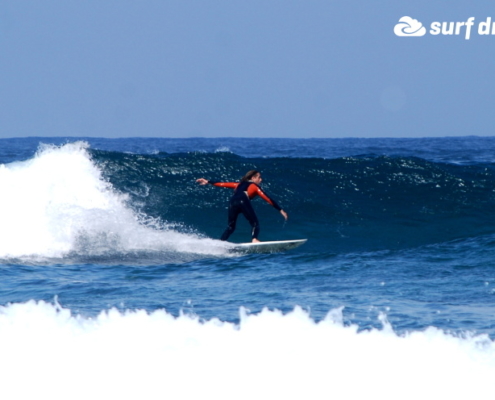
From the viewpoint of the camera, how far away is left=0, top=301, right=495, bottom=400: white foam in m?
5.35

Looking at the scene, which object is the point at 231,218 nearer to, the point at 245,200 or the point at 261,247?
the point at 245,200

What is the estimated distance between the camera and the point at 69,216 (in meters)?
13.0

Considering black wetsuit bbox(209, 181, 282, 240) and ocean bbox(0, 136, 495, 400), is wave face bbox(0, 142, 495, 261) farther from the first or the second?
black wetsuit bbox(209, 181, 282, 240)

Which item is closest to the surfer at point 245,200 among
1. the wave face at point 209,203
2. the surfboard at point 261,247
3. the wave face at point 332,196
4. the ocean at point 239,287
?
the surfboard at point 261,247

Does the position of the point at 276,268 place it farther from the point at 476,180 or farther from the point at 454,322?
the point at 476,180

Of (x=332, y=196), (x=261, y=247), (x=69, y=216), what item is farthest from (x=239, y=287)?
(x=332, y=196)

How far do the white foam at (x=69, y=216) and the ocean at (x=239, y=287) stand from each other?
5 cm

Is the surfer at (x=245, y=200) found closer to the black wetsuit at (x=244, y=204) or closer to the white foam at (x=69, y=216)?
the black wetsuit at (x=244, y=204)

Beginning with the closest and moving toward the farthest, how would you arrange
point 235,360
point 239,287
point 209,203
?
point 235,360 → point 239,287 → point 209,203

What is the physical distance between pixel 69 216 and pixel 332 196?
6.72m

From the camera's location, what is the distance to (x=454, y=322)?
666 centimetres

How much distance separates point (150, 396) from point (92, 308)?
229 centimetres

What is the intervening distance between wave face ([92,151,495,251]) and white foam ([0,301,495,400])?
22.9 feet

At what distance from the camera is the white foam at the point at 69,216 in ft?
38.7
